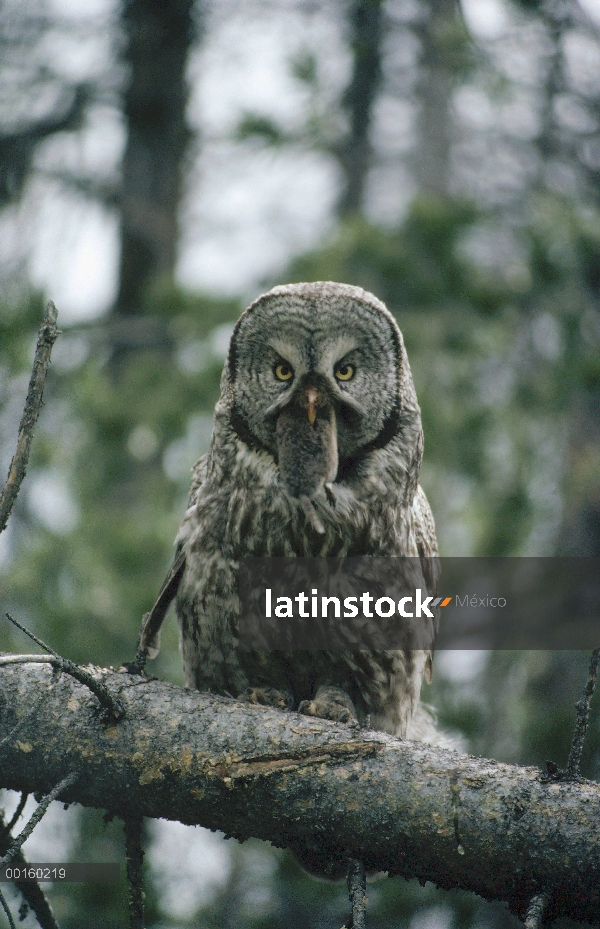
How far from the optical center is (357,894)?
1567mm

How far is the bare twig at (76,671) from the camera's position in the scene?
1497mm

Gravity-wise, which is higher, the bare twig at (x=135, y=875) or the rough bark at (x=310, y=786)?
the rough bark at (x=310, y=786)

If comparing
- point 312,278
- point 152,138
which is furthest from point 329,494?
point 152,138

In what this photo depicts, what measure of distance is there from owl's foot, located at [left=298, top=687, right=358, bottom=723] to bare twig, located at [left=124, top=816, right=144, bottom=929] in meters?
0.55

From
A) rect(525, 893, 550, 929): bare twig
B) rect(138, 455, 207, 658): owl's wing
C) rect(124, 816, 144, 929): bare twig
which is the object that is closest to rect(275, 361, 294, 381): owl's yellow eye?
rect(138, 455, 207, 658): owl's wing

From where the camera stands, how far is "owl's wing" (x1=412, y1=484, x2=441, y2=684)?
270 centimetres

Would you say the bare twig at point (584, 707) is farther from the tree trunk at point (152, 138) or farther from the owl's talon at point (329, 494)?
the tree trunk at point (152, 138)

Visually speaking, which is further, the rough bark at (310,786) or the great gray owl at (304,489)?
the great gray owl at (304,489)

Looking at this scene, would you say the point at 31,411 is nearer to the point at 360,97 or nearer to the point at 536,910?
the point at 536,910

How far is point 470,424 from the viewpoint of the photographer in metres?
4.40

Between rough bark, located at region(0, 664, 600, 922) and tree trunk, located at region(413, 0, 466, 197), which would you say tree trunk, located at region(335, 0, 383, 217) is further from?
rough bark, located at region(0, 664, 600, 922)

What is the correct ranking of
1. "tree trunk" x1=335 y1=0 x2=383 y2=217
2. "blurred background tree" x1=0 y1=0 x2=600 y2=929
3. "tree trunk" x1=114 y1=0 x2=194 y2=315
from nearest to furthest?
Answer: "blurred background tree" x1=0 y1=0 x2=600 y2=929, "tree trunk" x1=335 y1=0 x2=383 y2=217, "tree trunk" x1=114 y1=0 x2=194 y2=315

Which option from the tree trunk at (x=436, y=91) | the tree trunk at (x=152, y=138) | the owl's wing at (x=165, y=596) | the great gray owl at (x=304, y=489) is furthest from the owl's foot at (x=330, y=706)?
the tree trunk at (x=152, y=138)

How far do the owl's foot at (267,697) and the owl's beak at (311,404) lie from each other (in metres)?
0.74
